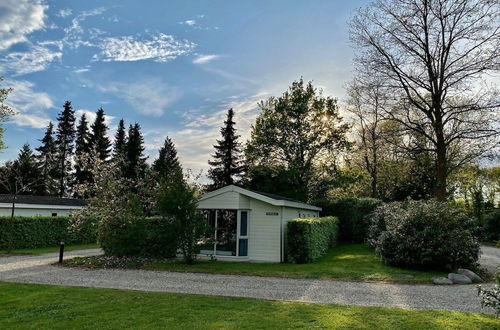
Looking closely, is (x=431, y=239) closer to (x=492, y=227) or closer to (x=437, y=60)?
(x=437, y=60)

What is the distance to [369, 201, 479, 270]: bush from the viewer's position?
41.3ft

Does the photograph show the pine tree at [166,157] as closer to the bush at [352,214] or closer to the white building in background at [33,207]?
the white building in background at [33,207]

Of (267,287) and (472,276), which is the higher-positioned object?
(472,276)

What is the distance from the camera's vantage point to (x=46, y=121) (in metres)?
46.0

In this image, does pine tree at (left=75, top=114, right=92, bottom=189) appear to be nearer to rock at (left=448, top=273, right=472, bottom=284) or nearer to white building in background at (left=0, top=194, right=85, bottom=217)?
white building in background at (left=0, top=194, right=85, bottom=217)

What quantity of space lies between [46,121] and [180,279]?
1717 inches

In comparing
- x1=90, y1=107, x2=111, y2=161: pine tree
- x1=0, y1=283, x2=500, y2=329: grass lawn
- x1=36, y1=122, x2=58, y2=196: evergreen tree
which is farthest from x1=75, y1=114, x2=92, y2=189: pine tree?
x1=0, y1=283, x2=500, y2=329: grass lawn

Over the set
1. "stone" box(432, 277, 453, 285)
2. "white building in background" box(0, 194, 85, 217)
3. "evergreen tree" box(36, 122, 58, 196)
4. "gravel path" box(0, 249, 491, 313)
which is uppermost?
"evergreen tree" box(36, 122, 58, 196)

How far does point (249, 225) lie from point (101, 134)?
33.5 metres

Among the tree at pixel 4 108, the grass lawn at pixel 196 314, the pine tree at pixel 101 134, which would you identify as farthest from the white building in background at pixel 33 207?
the grass lawn at pixel 196 314

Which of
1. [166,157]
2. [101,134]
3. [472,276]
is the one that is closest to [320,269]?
[472,276]

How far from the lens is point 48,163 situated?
141ft

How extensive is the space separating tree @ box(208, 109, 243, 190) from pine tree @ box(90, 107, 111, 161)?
12585 millimetres

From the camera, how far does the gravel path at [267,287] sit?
317 inches
